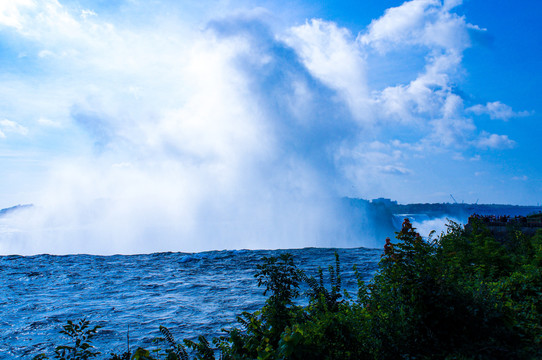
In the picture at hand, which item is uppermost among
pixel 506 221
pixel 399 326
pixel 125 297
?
pixel 506 221

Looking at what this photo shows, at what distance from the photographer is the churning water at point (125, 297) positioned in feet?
22.2

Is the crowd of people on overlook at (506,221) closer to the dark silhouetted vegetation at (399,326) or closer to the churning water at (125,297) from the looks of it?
the churning water at (125,297)

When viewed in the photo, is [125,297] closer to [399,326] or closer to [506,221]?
[399,326]

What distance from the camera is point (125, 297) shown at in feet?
33.0

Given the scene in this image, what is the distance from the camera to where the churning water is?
6.75m

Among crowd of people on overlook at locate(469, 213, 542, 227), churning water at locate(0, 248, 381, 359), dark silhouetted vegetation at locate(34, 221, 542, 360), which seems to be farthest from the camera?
crowd of people on overlook at locate(469, 213, 542, 227)

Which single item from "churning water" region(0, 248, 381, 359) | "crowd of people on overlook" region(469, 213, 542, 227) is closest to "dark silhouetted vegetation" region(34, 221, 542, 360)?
→ "churning water" region(0, 248, 381, 359)

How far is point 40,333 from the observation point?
272 inches

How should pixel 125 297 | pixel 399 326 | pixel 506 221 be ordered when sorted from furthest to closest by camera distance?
pixel 506 221
pixel 125 297
pixel 399 326

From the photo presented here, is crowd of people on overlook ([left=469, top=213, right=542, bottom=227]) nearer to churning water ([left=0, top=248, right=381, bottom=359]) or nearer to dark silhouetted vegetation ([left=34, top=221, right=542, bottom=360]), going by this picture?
churning water ([left=0, top=248, right=381, bottom=359])

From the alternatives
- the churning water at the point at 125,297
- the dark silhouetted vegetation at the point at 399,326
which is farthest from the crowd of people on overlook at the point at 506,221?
the dark silhouetted vegetation at the point at 399,326

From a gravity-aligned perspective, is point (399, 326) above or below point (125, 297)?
above

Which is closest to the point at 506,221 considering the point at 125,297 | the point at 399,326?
the point at 399,326

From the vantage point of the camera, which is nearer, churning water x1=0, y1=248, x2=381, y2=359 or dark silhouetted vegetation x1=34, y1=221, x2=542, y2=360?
dark silhouetted vegetation x1=34, y1=221, x2=542, y2=360
